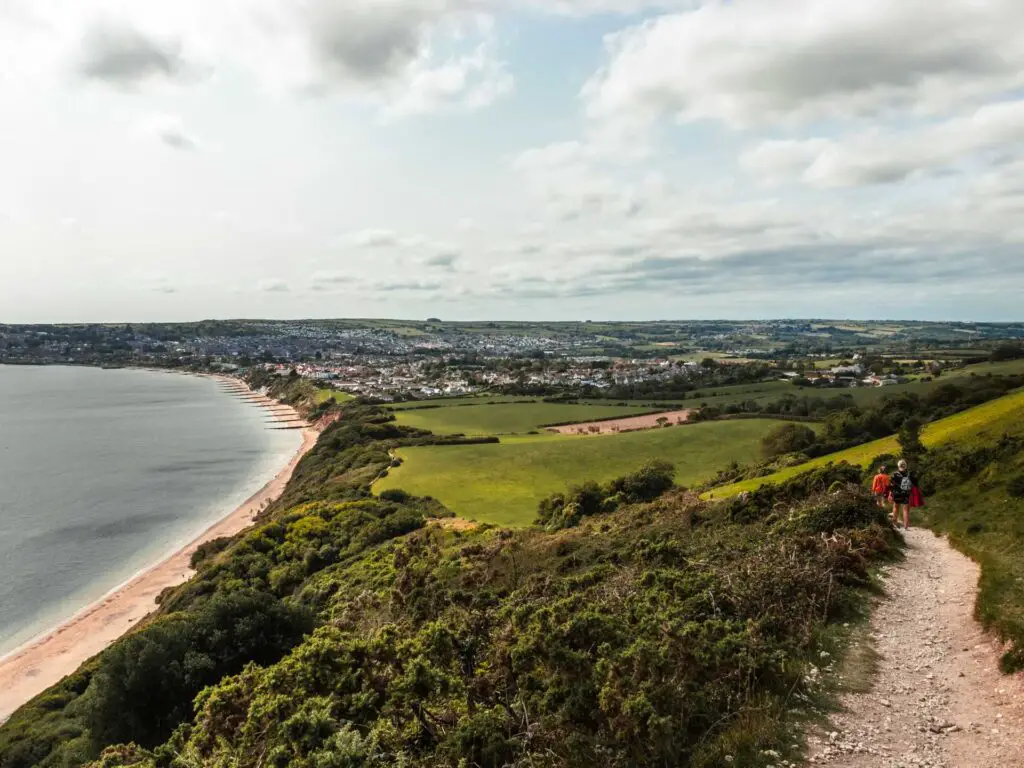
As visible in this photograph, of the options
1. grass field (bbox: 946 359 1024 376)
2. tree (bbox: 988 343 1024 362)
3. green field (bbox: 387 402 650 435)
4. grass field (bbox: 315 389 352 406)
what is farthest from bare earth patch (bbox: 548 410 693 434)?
grass field (bbox: 315 389 352 406)

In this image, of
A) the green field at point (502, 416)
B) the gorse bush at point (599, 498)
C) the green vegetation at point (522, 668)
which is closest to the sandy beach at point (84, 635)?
the green vegetation at point (522, 668)

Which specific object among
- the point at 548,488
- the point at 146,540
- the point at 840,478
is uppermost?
the point at 840,478

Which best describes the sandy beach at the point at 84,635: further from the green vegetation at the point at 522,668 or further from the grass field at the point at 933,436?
the grass field at the point at 933,436

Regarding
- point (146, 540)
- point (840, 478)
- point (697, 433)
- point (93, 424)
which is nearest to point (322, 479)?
point (146, 540)

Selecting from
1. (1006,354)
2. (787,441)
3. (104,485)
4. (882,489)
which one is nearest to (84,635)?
(882,489)

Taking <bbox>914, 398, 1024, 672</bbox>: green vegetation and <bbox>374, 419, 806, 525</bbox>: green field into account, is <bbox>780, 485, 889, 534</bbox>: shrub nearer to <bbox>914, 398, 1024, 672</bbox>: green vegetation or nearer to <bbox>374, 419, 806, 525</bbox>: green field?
<bbox>914, 398, 1024, 672</bbox>: green vegetation

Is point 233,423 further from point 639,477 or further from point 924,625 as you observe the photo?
point 924,625
